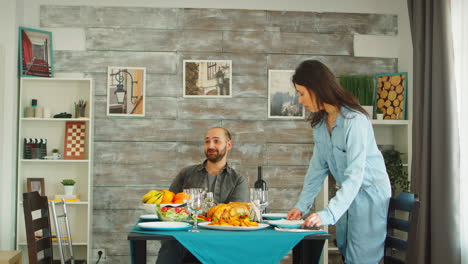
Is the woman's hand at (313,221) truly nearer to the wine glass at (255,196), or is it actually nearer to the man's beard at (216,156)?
the wine glass at (255,196)

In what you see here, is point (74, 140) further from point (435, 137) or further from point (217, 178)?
point (435, 137)

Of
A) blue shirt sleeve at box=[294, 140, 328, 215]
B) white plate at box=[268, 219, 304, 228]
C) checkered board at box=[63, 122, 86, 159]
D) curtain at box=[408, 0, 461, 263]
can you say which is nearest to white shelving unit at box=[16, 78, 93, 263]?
checkered board at box=[63, 122, 86, 159]

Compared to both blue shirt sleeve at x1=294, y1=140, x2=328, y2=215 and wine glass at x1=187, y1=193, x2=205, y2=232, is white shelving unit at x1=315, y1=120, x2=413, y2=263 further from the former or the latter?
wine glass at x1=187, y1=193, x2=205, y2=232

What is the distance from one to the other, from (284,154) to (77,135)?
1842mm

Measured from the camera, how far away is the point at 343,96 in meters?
2.55

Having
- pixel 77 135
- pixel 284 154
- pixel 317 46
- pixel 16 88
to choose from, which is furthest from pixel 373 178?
pixel 16 88

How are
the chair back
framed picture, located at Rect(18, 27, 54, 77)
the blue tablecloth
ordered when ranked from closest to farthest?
1. the blue tablecloth
2. the chair back
3. framed picture, located at Rect(18, 27, 54, 77)

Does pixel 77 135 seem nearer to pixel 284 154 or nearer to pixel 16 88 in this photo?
pixel 16 88

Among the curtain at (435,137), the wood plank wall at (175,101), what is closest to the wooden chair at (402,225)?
the curtain at (435,137)

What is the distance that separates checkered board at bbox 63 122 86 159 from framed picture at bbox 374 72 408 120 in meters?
2.62

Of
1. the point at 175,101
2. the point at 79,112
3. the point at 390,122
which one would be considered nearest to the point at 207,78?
the point at 175,101

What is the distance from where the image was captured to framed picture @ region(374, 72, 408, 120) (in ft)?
15.2

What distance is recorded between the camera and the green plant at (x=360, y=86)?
4715 millimetres

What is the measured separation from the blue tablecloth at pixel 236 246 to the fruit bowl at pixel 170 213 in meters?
0.34
